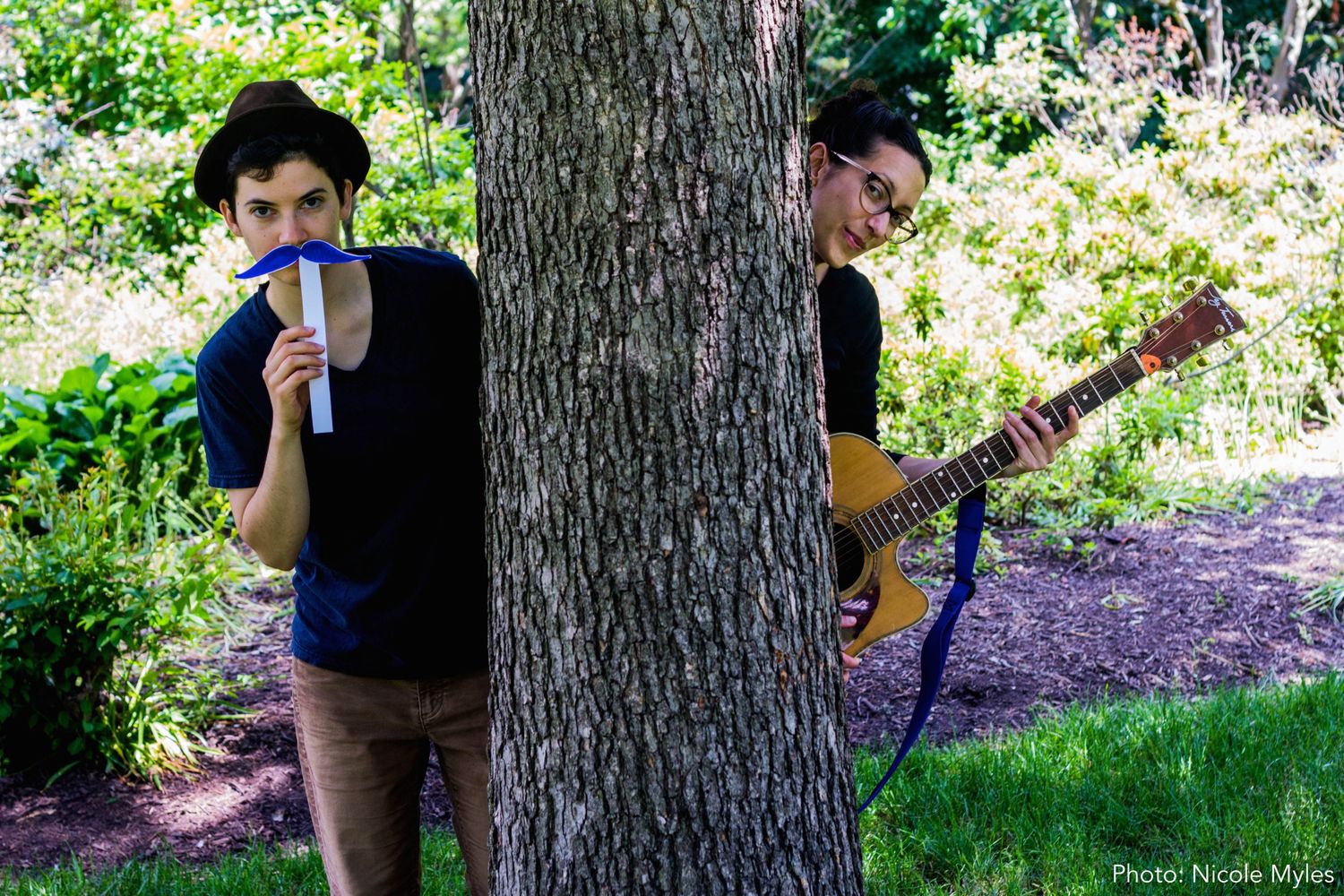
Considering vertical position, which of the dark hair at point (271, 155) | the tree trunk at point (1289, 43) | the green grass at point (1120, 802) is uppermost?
the tree trunk at point (1289, 43)

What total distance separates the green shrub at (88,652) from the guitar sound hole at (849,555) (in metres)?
2.11

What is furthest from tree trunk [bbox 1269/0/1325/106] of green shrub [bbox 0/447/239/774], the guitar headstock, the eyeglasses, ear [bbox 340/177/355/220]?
ear [bbox 340/177/355/220]

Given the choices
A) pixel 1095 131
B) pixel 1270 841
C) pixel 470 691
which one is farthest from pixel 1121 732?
pixel 1095 131

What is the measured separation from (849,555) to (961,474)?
0.35 m

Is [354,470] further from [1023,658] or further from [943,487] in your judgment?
[1023,658]

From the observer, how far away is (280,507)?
200 cm

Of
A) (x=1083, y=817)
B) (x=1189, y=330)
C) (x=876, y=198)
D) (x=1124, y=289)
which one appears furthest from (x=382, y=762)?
(x=1124, y=289)

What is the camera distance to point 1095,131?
9.45m

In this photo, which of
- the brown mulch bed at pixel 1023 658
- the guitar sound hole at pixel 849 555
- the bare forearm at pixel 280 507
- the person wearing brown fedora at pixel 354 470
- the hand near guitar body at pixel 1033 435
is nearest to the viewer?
the bare forearm at pixel 280 507

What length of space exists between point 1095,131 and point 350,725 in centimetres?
876

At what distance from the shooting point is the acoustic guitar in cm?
293

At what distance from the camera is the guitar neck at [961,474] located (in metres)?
2.97

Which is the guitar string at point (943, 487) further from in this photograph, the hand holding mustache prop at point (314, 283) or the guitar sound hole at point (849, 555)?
the hand holding mustache prop at point (314, 283)

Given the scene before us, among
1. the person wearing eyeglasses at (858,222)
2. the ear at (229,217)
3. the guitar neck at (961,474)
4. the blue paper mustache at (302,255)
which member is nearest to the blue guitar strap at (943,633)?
the person wearing eyeglasses at (858,222)
